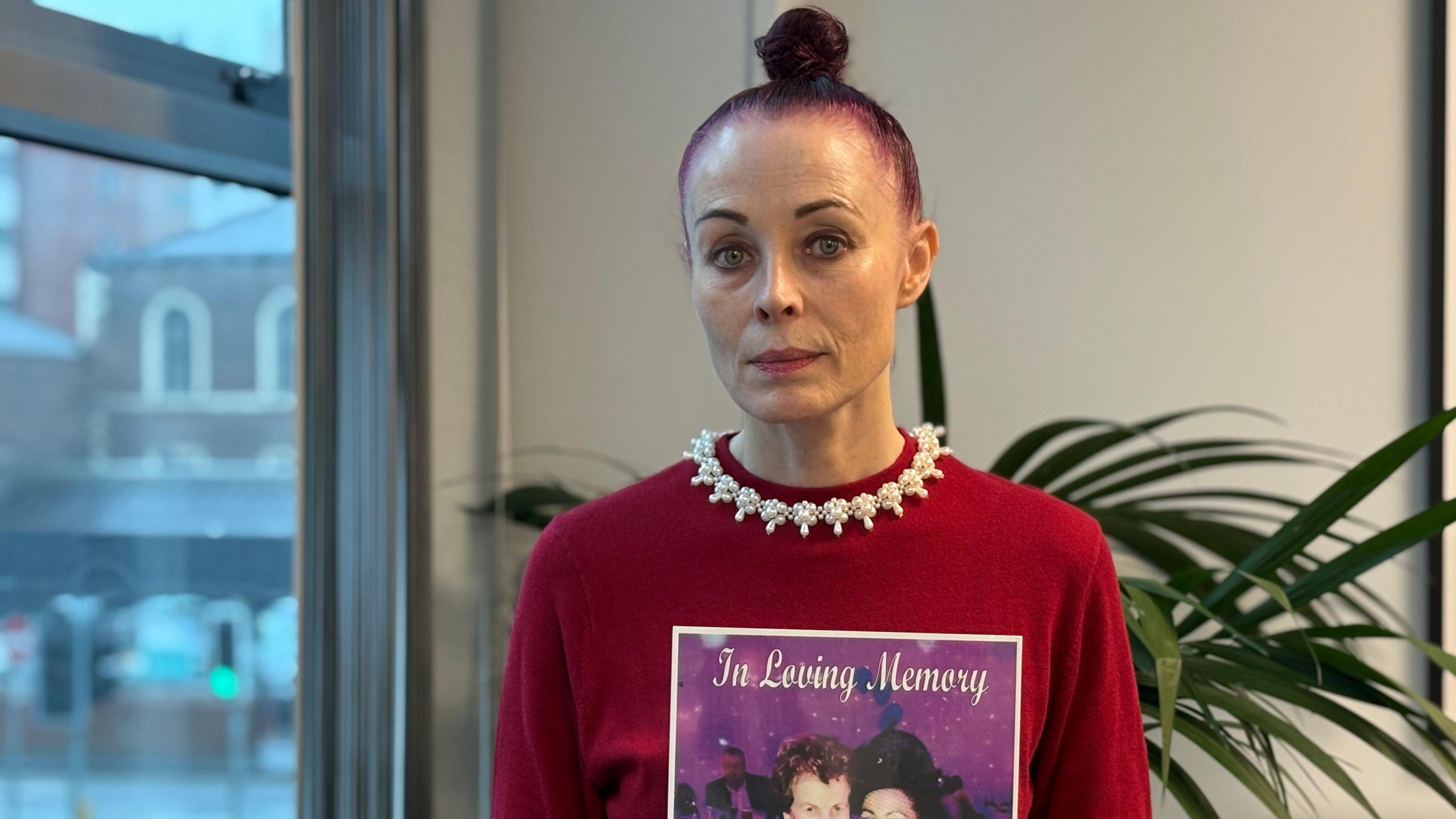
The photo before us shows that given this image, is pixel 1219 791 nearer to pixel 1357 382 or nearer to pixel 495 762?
pixel 1357 382

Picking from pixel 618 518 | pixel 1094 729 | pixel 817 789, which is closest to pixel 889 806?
pixel 817 789

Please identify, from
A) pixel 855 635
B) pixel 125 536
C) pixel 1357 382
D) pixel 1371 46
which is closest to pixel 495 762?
pixel 855 635

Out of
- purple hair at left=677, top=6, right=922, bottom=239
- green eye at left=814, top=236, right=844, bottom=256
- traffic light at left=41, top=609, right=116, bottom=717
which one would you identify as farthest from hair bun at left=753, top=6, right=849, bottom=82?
traffic light at left=41, top=609, right=116, bottom=717

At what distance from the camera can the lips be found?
0.70 metres

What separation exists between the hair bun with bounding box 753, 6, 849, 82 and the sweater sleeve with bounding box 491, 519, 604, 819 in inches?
13.9

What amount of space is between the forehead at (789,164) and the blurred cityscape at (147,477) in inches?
35.4

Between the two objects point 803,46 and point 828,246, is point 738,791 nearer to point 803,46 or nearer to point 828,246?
point 828,246

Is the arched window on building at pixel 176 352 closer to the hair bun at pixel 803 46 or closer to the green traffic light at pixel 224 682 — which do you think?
the green traffic light at pixel 224 682

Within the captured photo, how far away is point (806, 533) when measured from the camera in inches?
29.3

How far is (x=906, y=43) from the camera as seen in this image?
176cm

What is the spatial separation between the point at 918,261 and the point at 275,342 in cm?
104

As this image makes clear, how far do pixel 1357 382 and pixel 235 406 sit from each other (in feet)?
5.00

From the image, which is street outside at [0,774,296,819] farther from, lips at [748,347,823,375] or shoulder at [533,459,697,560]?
lips at [748,347,823,375]

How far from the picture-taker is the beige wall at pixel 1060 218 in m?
1.62
